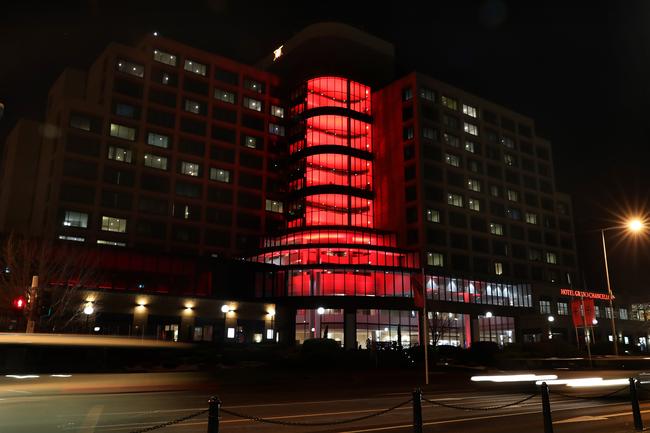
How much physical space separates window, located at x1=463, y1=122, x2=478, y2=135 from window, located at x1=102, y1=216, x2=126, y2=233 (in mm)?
60983

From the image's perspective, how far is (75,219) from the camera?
75062mm

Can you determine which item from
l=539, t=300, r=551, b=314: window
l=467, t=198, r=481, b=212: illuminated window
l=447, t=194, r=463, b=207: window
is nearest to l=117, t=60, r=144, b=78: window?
l=447, t=194, r=463, b=207: window

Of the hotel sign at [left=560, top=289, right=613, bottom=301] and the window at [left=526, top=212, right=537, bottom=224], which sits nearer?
the hotel sign at [left=560, top=289, right=613, bottom=301]

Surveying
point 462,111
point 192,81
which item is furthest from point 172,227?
point 462,111

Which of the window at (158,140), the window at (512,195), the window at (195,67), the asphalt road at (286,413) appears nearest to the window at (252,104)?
the window at (195,67)

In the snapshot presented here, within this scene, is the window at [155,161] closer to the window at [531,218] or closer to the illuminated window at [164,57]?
the illuminated window at [164,57]

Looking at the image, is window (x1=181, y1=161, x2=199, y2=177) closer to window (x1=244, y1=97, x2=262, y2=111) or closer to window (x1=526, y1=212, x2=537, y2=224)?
window (x1=244, y1=97, x2=262, y2=111)

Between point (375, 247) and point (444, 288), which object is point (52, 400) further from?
point (444, 288)

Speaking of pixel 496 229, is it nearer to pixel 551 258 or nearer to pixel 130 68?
pixel 551 258

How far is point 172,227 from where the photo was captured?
83438 mm

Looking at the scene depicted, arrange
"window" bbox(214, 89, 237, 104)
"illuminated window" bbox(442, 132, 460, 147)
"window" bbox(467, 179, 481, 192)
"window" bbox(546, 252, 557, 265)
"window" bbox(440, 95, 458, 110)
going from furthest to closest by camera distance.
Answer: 1. "window" bbox(546, 252, 557, 265)
2. "window" bbox(440, 95, 458, 110)
3. "window" bbox(467, 179, 481, 192)
4. "illuminated window" bbox(442, 132, 460, 147)
5. "window" bbox(214, 89, 237, 104)

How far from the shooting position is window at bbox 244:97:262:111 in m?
96.9

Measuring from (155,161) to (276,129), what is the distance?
78.5 feet

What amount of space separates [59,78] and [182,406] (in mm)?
89050
